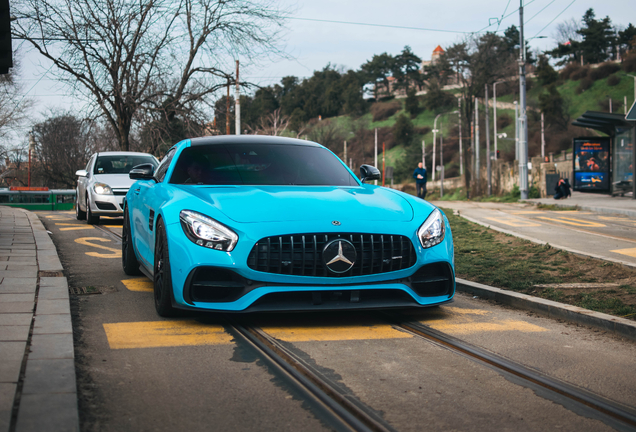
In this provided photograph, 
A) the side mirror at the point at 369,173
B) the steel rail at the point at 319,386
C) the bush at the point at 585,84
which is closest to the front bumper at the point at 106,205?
the side mirror at the point at 369,173

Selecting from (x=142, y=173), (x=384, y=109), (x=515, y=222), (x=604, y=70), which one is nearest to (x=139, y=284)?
(x=142, y=173)

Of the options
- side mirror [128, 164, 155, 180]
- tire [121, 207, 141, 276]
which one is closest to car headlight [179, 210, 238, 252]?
side mirror [128, 164, 155, 180]

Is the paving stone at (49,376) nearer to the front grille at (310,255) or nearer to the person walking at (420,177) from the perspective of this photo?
the front grille at (310,255)

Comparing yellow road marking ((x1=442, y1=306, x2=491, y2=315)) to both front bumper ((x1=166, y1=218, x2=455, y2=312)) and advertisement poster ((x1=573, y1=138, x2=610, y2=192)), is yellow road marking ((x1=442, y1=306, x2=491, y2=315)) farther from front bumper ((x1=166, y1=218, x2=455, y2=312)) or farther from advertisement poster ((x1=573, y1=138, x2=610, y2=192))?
advertisement poster ((x1=573, y1=138, x2=610, y2=192))

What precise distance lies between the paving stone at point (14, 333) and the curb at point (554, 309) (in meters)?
4.09

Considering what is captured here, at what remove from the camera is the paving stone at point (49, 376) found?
11.0 ft

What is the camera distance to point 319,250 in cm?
482

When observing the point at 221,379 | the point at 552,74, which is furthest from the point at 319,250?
the point at 552,74

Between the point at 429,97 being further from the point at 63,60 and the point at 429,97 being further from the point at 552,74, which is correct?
the point at 63,60

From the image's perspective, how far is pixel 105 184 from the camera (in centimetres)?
1520

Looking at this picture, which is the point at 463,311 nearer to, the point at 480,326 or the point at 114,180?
the point at 480,326

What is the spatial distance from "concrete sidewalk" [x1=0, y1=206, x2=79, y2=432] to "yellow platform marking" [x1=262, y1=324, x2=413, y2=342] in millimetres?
1427

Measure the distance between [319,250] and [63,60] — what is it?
70.4 feet

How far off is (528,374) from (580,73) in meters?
105
